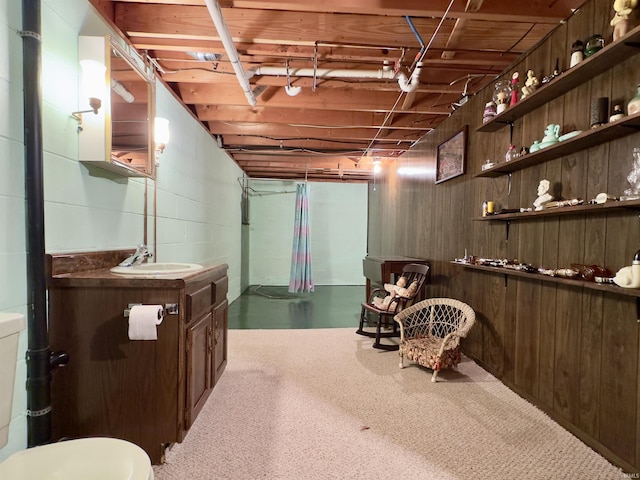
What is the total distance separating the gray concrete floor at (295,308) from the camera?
3.62m

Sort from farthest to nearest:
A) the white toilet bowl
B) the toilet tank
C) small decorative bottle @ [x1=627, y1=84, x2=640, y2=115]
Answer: small decorative bottle @ [x1=627, y1=84, x2=640, y2=115]
the toilet tank
the white toilet bowl

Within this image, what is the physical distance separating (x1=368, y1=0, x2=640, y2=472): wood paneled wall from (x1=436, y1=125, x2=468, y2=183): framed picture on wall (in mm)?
63

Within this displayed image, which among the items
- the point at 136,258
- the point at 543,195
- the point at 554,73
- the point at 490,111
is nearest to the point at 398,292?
the point at 543,195

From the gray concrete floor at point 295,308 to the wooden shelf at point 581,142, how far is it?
232cm

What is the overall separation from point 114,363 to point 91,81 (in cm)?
131

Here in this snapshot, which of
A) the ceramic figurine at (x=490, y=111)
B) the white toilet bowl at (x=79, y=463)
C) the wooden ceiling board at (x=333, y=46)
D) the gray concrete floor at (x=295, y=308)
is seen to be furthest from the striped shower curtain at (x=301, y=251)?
the white toilet bowl at (x=79, y=463)

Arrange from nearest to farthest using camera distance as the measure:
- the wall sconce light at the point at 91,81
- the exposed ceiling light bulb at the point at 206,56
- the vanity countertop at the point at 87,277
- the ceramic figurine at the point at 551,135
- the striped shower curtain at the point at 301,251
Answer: the vanity countertop at the point at 87,277, the wall sconce light at the point at 91,81, the ceramic figurine at the point at 551,135, the exposed ceiling light bulb at the point at 206,56, the striped shower curtain at the point at 301,251

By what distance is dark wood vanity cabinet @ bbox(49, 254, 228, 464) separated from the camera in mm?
1313

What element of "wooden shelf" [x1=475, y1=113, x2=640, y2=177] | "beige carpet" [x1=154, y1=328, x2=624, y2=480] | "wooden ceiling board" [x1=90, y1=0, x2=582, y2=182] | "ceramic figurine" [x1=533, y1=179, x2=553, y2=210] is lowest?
"beige carpet" [x1=154, y1=328, x2=624, y2=480]

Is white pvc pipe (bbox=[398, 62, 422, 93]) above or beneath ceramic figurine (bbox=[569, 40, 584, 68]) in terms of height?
above

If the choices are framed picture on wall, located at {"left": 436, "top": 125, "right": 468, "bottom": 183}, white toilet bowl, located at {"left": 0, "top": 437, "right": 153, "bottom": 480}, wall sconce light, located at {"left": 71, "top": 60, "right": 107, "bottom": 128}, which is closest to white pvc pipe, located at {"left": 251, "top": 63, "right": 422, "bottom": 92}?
framed picture on wall, located at {"left": 436, "top": 125, "right": 468, "bottom": 183}

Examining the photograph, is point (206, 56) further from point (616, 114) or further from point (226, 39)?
point (616, 114)

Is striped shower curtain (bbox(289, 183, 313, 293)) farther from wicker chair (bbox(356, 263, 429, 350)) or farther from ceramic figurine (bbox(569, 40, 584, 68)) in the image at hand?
ceramic figurine (bbox(569, 40, 584, 68))

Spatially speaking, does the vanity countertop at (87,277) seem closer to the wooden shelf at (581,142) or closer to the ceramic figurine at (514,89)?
the wooden shelf at (581,142)
